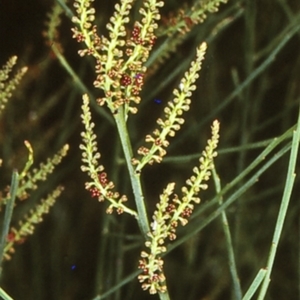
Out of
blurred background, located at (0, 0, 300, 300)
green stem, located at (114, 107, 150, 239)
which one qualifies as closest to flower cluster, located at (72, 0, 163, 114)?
green stem, located at (114, 107, 150, 239)

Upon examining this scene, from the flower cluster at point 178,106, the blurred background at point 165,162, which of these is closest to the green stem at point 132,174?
the flower cluster at point 178,106

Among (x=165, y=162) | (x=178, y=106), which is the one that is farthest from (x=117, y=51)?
(x=165, y=162)

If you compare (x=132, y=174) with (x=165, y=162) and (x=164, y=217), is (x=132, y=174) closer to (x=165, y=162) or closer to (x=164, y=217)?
(x=164, y=217)

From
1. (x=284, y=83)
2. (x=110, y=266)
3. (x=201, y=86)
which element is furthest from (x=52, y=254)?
(x=284, y=83)

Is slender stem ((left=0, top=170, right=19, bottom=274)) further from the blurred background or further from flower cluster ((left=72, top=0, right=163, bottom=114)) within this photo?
the blurred background

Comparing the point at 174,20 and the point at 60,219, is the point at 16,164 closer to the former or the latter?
the point at 60,219

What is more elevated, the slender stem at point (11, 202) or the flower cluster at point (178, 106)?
the flower cluster at point (178, 106)

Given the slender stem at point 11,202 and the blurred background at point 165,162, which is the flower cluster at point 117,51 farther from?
the blurred background at point 165,162

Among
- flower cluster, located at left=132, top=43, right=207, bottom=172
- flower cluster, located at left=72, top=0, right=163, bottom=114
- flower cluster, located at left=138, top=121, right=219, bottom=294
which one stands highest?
flower cluster, located at left=72, top=0, right=163, bottom=114
